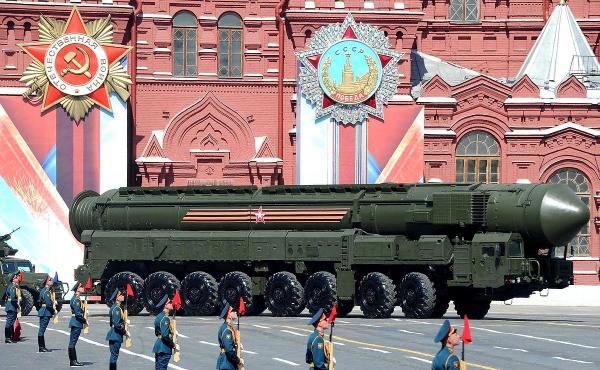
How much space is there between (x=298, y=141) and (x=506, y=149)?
27.5ft

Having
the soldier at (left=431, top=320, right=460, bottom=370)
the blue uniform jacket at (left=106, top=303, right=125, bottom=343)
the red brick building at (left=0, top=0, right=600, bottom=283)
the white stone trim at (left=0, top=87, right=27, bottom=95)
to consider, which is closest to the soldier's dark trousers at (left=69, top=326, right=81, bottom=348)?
the blue uniform jacket at (left=106, top=303, right=125, bottom=343)

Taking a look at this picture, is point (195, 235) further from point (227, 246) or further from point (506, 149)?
point (506, 149)

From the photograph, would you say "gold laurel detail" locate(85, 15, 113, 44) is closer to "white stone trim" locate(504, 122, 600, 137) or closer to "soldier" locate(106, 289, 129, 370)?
"white stone trim" locate(504, 122, 600, 137)

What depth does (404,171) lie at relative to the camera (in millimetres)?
65250

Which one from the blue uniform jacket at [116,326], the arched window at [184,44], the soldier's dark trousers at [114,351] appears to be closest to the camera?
the soldier's dark trousers at [114,351]

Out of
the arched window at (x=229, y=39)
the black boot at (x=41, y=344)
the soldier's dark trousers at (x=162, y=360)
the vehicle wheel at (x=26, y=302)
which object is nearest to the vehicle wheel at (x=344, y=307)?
the vehicle wheel at (x=26, y=302)

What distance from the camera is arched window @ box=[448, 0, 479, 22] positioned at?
72188 mm

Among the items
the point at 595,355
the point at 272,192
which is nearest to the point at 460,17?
the point at 272,192

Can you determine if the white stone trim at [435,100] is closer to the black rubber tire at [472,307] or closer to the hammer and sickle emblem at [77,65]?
the hammer and sickle emblem at [77,65]

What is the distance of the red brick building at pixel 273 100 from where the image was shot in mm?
66188

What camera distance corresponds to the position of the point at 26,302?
53.8m

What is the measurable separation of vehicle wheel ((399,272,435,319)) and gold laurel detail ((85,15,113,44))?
20.5 meters

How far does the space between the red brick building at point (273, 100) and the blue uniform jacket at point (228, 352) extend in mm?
37212

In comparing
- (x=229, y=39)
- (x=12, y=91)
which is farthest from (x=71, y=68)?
(x=229, y=39)
